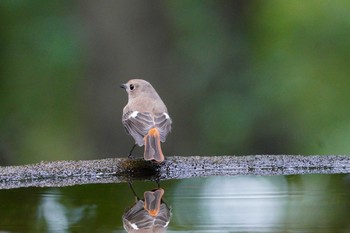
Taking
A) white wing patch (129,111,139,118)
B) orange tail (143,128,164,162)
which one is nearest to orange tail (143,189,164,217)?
orange tail (143,128,164,162)

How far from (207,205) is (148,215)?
27 cm

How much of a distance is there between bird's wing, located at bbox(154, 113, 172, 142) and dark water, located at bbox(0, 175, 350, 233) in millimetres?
675

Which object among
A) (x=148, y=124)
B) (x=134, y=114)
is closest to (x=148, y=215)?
(x=148, y=124)

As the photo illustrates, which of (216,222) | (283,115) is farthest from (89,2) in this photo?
(216,222)

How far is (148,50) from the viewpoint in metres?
9.26

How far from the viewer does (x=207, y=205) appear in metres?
3.71

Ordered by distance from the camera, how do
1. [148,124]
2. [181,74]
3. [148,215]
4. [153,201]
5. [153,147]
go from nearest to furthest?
[148,215] → [153,201] → [153,147] → [148,124] → [181,74]

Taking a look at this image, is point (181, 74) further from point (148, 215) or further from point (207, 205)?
point (148, 215)

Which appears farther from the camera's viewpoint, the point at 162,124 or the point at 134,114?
the point at 134,114

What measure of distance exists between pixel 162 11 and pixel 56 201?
19.7ft

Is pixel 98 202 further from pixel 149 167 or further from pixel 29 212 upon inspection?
pixel 149 167

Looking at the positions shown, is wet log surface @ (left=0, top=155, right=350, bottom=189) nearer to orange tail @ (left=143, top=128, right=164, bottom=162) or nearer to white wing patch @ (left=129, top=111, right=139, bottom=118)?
orange tail @ (left=143, top=128, right=164, bottom=162)

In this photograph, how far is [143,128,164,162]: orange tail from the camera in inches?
185

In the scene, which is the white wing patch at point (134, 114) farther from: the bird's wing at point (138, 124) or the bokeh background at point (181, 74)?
the bokeh background at point (181, 74)
